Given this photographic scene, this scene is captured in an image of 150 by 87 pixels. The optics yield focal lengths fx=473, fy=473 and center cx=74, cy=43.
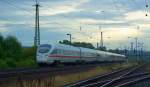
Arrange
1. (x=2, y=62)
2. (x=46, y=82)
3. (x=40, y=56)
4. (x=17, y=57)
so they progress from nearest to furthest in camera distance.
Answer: (x=46, y=82)
(x=40, y=56)
(x=2, y=62)
(x=17, y=57)

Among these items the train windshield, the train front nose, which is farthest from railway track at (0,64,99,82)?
the train windshield

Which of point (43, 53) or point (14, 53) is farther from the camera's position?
point (14, 53)

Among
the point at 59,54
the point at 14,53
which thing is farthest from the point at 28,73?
the point at 14,53

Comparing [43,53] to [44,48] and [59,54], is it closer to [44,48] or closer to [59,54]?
[44,48]

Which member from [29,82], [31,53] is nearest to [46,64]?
[31,53]

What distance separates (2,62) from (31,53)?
15.1 m

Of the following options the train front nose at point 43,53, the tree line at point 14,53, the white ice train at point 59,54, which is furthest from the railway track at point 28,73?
the tree line at point 14,53

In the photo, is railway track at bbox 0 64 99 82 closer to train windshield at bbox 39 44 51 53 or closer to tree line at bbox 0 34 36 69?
train windshield at bbox 39 44 51 53

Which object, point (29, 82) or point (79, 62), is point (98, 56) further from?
point (29, 82)

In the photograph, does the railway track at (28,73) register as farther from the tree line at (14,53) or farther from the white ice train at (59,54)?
the tree line at (14,53)

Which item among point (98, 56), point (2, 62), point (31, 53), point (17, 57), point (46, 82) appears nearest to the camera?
point (46, 82)

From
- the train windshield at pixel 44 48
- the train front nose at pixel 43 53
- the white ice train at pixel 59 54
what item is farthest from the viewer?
the train windshield at pixel 44 48

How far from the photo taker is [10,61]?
205 ft

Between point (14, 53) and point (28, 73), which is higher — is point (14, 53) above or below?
above
